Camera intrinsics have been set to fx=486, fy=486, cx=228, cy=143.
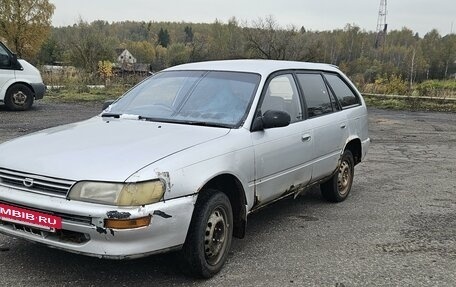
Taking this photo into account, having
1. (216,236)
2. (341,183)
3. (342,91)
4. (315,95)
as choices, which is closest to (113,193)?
(216,236)

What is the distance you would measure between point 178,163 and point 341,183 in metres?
3.25

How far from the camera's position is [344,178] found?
20.1ft

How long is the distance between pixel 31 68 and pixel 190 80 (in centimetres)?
1118

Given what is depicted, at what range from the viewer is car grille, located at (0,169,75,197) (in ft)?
10.4

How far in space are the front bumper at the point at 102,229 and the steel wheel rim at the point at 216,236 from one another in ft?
1.14

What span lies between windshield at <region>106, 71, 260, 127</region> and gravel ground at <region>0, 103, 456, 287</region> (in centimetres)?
121

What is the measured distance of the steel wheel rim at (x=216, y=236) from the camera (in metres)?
3.64

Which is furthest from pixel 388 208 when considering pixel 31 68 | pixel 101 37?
pixel 101 37

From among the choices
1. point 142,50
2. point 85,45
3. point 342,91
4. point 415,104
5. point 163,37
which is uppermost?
point 163,37

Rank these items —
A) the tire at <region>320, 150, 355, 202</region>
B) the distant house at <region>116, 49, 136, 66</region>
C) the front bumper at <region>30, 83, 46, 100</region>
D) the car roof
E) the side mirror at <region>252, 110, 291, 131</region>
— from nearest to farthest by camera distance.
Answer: the side mirror at <region>252, 110, 291, 131</region>, the car roof, the tire at <region>320, 150, 355, 202</region>, the front bumper at <region>30, 83, 46, 100</region>, the distant house at <region>116, 49, 136, 66</region>

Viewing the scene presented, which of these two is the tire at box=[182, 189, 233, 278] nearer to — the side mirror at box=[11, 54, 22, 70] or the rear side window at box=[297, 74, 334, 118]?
the rear side window at box=[297, 74, 334, 118]

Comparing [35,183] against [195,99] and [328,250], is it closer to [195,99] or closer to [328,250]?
[195,99]

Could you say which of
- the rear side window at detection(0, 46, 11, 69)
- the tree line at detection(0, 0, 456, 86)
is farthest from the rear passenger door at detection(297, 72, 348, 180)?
the tree line at detection(0, 0, 456, 86)

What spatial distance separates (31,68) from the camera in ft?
47.2
